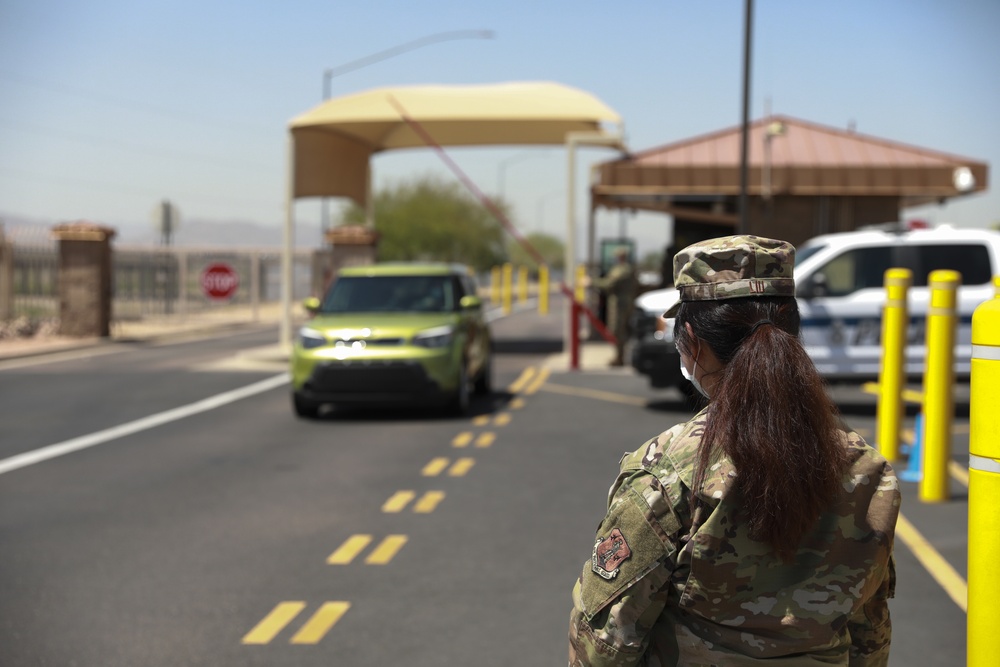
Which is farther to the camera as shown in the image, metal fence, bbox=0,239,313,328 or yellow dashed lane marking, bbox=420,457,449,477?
metal fence, bbox=0,239,313,328

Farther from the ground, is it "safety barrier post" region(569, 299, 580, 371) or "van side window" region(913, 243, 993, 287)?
"van side window" region(913, 243, 993, 287)

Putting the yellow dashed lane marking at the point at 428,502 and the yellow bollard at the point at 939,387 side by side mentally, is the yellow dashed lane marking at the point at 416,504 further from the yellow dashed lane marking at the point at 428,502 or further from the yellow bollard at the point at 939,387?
the yellow bollard at the point at 939,387

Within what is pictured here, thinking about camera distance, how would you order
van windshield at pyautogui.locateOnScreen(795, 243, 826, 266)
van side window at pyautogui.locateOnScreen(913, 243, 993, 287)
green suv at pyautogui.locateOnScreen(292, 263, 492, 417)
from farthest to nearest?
van windshield at pyautogui.locateOnScreen(795, 243, 826, 266), van side window at pyautogui.locateOnScreen(913, 243, 993, 287), green suv at pyautogui.locateOnScreen(292, 263, 492, 417)

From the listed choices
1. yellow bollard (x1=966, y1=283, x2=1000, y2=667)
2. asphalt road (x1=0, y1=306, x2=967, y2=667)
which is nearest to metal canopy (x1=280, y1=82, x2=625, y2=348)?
asphalt road (x1=0, y1=306, x2=967, y2=667)

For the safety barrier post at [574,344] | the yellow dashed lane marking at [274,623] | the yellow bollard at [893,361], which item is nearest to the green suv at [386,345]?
the yellow bollard at [893,361]

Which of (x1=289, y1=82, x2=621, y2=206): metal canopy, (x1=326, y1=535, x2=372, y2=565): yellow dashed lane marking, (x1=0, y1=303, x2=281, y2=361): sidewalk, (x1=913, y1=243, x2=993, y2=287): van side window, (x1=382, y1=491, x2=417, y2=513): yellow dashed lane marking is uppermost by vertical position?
(x1=289, y1=82, x2=621, y2=206): metal canopy

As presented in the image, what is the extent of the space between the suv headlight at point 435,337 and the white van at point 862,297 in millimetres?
2284

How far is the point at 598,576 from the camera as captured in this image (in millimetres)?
2262

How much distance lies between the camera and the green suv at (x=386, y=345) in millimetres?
12797

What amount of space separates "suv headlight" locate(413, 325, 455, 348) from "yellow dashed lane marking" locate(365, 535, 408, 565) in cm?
548

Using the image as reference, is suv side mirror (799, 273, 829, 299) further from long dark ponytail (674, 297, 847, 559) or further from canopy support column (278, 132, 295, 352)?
long dark ponytail (674, 297, 847, 559)

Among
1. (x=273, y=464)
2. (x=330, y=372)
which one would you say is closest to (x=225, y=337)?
(x=330, y=372)

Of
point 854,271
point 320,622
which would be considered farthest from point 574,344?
point 320,622

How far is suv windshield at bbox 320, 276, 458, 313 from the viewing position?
558 inches
